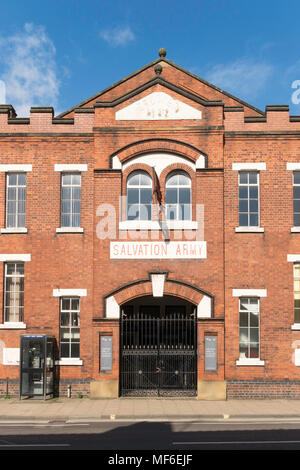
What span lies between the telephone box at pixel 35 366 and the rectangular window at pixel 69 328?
0.70 metres

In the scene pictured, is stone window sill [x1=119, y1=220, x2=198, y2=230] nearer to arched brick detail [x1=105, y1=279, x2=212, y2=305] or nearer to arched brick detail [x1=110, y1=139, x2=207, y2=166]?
arched brick detail [x1=105, y1=279, x2=212, y2=305]

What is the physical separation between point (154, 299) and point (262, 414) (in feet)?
21.6

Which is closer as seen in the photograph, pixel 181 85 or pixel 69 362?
pixel 69 362

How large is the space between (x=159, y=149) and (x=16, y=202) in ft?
17.5

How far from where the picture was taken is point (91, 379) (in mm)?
17641

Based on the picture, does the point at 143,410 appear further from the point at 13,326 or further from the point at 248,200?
the point at 248,200

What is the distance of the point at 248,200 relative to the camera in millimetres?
18344

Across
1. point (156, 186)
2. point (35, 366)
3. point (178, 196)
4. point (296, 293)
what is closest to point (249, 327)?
point (296, 293)

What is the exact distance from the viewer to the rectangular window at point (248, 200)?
1830 cm

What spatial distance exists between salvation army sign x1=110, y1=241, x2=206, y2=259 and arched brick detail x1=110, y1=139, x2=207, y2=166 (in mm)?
2887

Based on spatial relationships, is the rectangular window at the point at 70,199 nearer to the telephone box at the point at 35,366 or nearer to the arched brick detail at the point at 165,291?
the arched brick detail at the point at 165,291

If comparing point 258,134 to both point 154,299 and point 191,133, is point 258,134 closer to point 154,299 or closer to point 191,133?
point 191,133

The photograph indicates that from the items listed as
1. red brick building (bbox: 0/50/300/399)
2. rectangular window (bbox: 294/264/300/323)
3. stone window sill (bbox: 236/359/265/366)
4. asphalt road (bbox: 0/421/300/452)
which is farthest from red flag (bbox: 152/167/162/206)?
asphalt road (bbox: 0/421/300/452)
